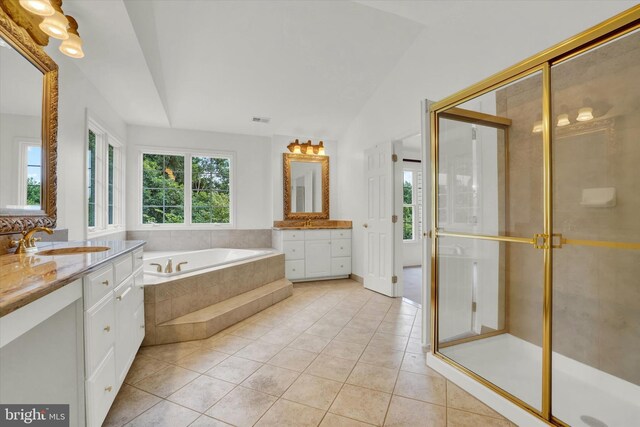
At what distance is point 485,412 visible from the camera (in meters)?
1.58

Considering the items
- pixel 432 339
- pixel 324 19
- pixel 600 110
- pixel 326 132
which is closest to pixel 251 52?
pixel 324 19

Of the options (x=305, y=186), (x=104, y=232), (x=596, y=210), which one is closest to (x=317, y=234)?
(x=305, y=186)

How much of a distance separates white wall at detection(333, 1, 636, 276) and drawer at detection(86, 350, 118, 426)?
10.1 feet

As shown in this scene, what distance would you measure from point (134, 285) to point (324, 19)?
2.86 metres

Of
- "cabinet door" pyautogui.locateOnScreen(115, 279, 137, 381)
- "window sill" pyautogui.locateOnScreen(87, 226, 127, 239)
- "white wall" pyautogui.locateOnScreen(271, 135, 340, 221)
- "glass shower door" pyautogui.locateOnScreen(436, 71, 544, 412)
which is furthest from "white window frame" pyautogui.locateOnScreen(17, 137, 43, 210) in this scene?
"white wall" pyautogui.locateOnScreen(271, 135, 340, 221)

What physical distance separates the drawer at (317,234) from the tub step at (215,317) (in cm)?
111

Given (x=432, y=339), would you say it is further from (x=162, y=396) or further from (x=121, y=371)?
(x=121, y=371)

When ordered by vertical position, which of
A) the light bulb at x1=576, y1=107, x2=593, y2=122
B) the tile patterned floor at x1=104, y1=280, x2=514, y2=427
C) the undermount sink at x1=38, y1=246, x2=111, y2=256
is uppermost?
the light bulb at x1=576, y1=107, x2=593, y2=122

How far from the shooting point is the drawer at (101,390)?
1.21 metres

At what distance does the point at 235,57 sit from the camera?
312cm

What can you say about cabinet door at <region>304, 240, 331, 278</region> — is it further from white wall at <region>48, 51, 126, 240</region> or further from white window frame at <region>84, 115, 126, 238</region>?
white wall at <region>48, 51, 126, 240</region>

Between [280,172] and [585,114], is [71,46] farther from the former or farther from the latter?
[280,172]

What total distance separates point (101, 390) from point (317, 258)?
130 inches

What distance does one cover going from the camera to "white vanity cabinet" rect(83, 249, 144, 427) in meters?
1.21
